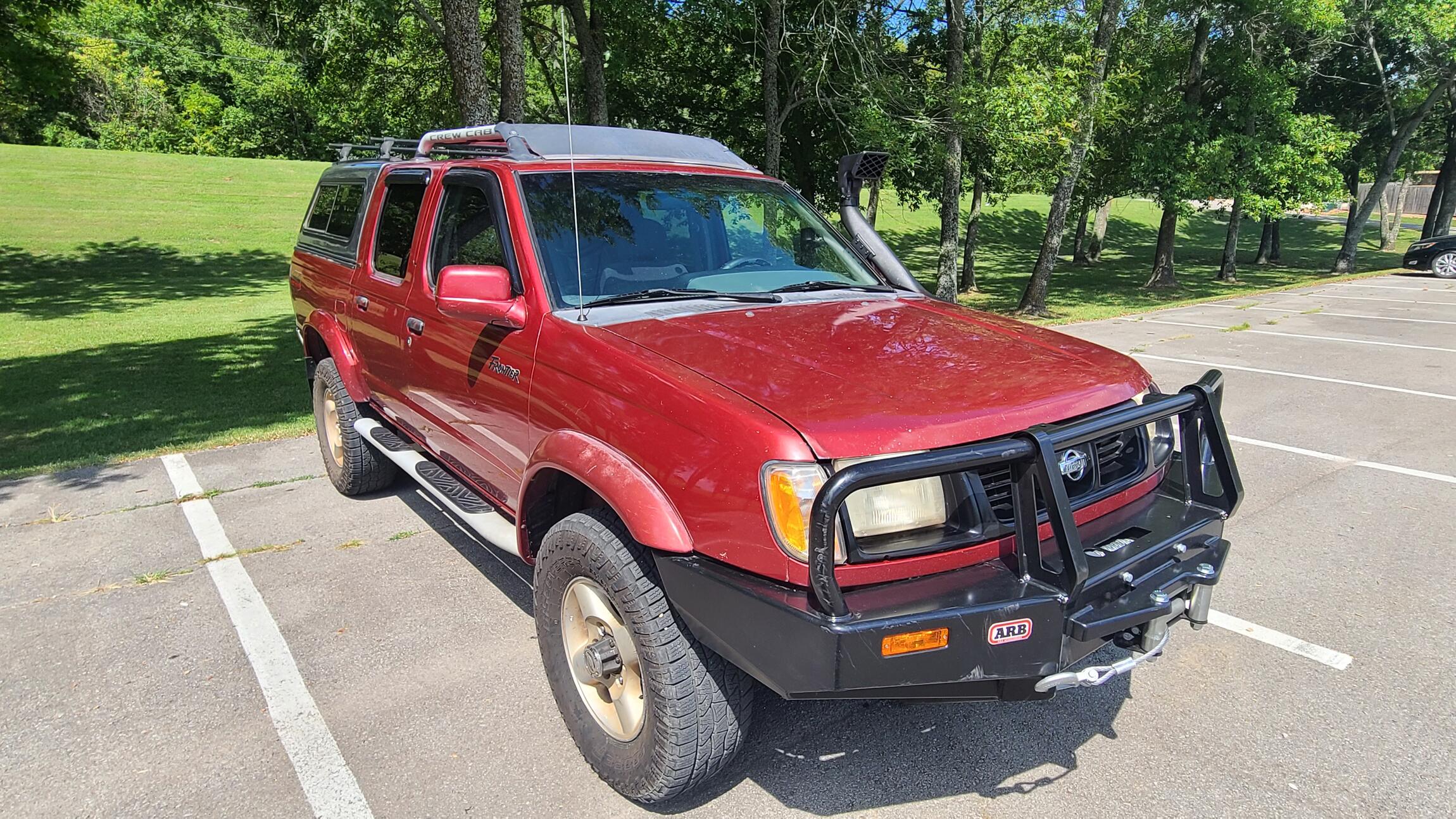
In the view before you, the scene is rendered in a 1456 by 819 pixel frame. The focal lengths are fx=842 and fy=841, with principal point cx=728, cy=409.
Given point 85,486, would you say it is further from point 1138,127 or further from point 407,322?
point 1138,127

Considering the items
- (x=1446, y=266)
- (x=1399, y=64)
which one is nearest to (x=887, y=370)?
(x=1446, y=266)

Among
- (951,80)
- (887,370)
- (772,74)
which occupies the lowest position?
(887,370)

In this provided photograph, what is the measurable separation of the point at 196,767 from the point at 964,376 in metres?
2.85

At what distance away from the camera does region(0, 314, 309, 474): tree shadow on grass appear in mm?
6555

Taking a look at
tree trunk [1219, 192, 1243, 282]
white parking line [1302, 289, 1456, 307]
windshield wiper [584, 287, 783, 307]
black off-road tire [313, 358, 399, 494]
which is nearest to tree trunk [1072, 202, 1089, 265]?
tree trunk [1219, 192, 1243, 282]

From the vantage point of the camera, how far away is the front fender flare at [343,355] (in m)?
4.87

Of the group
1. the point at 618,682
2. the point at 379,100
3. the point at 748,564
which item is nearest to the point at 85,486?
the point at 618,682

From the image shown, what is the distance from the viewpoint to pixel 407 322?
4004 millimetres

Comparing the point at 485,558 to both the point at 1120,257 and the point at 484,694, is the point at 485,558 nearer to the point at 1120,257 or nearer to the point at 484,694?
the point at 484,694

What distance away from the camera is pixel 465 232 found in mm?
3705

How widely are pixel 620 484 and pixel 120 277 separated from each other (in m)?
22.4

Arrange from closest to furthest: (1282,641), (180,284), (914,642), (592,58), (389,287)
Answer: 1. (914,642)
2. (1282,641)
3. (389,287)
4. (592,58)
5. (180,284)

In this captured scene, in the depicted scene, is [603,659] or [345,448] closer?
[603,659]

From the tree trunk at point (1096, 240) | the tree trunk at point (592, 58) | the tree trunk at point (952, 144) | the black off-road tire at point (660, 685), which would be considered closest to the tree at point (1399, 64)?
the tree trunk at point (1096, 240)
